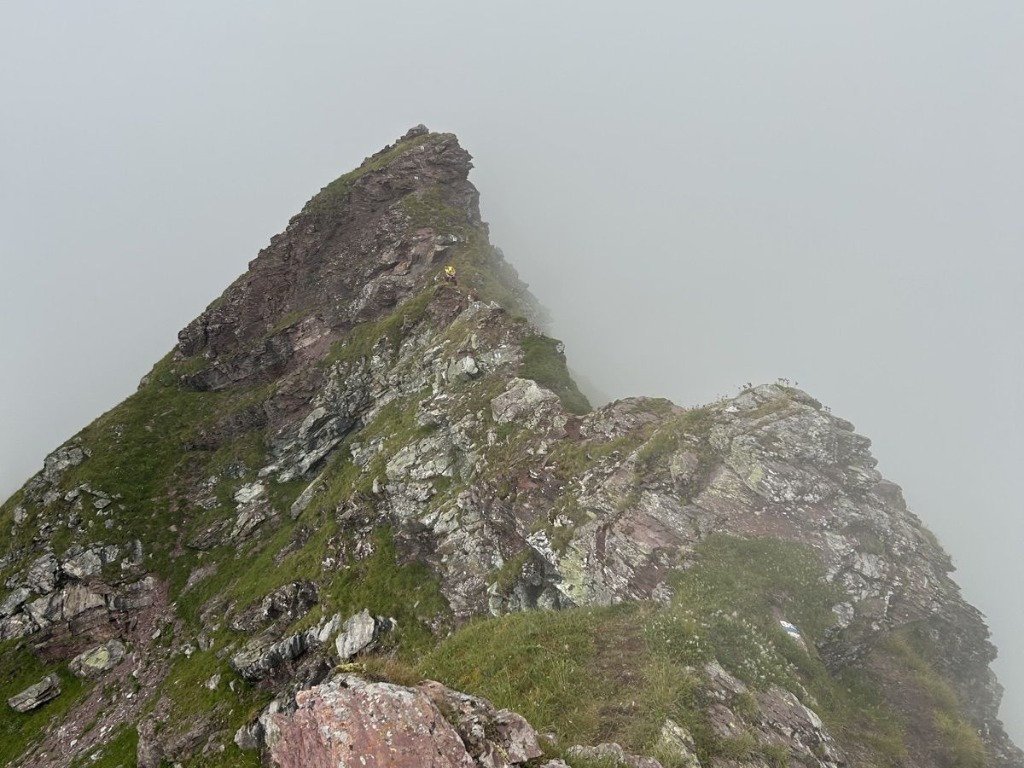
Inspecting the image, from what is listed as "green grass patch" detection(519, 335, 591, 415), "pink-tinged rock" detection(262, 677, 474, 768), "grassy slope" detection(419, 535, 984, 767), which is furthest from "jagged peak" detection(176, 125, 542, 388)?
"pink-tinged rock" detection(262, 677, 474, 768)

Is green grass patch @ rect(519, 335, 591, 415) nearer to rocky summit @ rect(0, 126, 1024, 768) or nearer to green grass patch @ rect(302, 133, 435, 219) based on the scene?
rocky summit @ rect(0, 126, 1024, 768)

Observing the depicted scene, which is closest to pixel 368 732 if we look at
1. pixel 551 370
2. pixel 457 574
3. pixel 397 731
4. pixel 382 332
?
pixel 397 731

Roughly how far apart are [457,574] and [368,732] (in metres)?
20.7

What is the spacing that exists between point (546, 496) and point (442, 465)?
9402mm

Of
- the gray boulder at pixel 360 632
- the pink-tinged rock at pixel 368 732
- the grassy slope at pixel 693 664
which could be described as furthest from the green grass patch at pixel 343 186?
the pink-tinged rock at pixel 368 732

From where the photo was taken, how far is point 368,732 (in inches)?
365

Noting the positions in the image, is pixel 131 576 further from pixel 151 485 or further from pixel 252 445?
pixel 252 445

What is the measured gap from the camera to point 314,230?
6222cm

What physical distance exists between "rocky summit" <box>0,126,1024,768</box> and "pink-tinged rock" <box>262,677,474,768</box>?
0.19 feet

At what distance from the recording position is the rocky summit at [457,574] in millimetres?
14398

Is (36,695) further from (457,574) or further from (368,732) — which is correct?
(368,732)

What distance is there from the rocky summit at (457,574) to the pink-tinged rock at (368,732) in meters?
0.06

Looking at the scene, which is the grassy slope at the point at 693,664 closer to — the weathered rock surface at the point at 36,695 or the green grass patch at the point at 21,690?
the green grass patch at the point at 21,690

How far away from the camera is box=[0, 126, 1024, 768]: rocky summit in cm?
1440
